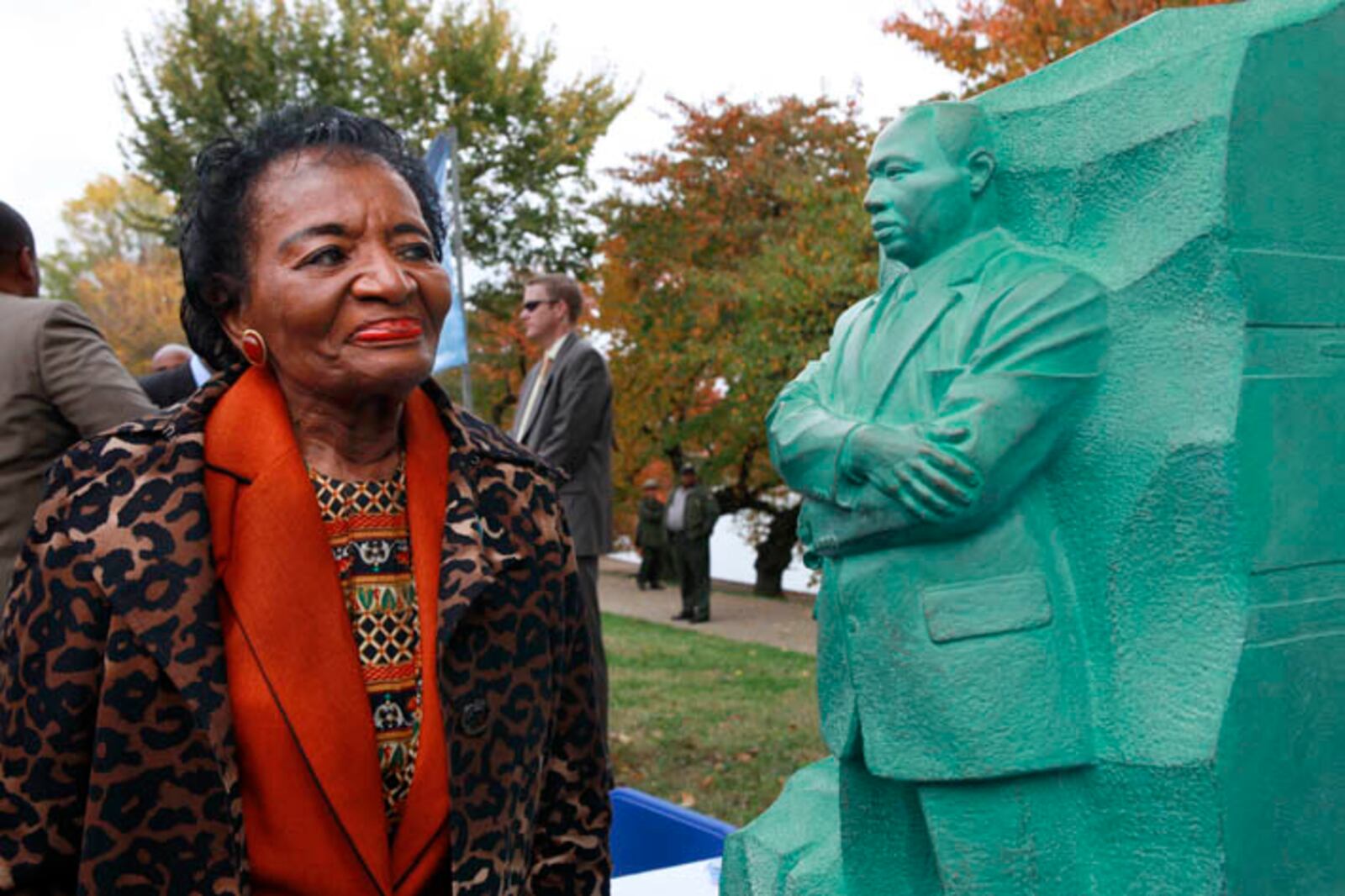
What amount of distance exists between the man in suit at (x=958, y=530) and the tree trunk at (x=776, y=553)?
13927 millimetres

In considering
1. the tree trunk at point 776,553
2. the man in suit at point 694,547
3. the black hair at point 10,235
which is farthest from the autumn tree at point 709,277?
the black hair at point 10,235

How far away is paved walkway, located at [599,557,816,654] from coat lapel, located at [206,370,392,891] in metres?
9.26

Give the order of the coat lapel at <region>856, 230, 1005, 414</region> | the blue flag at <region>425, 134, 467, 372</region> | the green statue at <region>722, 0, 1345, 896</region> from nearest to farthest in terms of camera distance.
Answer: the green statue at <region>722, 0, 1345, 896</region> < the coat lapel at <region>856, 230, 1005, 414</region> < the blue flag at <region>425, 134, 467, 372</region>

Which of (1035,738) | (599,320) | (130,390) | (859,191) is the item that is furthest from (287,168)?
(599,320)

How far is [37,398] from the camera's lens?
3121 millimetres

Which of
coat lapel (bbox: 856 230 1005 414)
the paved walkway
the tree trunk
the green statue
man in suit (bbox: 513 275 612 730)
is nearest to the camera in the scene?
the green statue

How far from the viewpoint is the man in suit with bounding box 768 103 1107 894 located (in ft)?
8.63

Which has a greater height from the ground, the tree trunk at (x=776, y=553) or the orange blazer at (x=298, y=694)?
the orange blazer at (x=298, y=694)

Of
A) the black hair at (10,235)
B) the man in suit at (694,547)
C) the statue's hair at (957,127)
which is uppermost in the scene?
the statue's hair at (957,127)

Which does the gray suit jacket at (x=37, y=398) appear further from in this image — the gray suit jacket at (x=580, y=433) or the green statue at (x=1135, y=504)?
the gray suit jacket at (x=580, y=433)

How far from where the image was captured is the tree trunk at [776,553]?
17156 mm

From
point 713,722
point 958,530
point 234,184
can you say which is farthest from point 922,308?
point 713,722

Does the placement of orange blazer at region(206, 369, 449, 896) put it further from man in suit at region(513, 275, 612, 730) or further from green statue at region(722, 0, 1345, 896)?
man in suit at region(513, 275, 612, 730)

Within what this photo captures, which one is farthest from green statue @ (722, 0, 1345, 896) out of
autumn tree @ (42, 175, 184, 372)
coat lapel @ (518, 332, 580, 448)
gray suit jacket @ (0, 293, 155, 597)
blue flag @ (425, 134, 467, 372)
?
autumn tree @ (42, 175, 184, 372)
